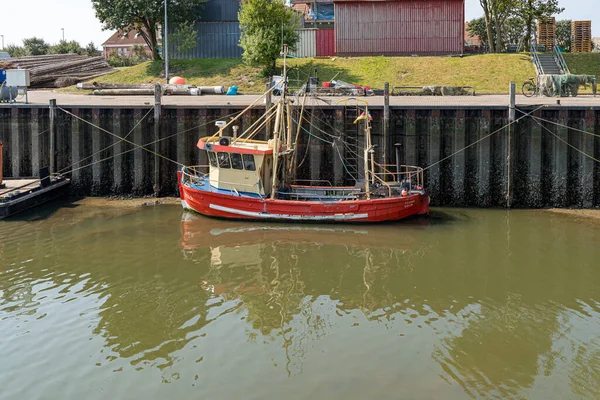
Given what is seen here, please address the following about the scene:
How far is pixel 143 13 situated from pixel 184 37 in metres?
3.43

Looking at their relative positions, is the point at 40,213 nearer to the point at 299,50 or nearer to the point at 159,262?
the point at 159,262

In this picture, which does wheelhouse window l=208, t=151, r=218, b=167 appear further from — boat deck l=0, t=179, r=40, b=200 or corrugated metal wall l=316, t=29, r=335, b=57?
corrugated metal wall l=316, t=29, r=335, b=57

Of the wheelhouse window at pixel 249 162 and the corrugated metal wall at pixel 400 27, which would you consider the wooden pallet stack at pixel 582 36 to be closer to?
the corrugated metal wall at pixel 400 27

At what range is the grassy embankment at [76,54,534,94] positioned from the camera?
119 feet

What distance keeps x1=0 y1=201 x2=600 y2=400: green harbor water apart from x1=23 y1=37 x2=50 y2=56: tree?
141ft

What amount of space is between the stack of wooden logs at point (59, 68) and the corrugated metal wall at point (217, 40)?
6508mm

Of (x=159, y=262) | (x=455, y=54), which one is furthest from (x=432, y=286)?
(x=455, y=54)

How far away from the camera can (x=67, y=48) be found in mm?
60062

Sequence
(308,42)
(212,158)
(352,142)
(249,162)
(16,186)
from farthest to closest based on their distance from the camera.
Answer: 1. (308,42)
2. (352,142)
3. (16,186)
4. (212,158)
5. (249,162)

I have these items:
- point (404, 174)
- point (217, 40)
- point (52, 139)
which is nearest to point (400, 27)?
point (217, 40)

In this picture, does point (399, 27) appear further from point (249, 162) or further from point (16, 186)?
point (16, 186)

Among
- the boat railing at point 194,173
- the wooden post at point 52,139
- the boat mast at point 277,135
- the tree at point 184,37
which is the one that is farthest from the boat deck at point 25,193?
the tree at point 184,37

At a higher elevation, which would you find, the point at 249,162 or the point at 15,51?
the point at 15,51

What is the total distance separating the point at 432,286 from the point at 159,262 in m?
6.92
